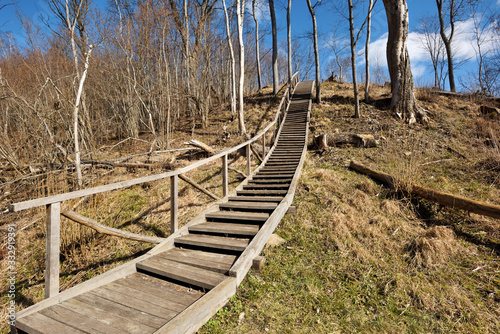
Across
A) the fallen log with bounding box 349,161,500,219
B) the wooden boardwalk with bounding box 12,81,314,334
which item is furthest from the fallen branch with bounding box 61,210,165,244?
the fallen log with bounding box 349,161,500,219

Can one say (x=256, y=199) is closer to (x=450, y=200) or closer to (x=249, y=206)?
(x=249, y=206)

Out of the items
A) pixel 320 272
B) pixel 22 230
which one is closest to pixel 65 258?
pixel 22 230

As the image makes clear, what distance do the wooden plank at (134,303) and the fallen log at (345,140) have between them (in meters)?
7.95

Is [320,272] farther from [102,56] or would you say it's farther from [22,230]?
[102,56]

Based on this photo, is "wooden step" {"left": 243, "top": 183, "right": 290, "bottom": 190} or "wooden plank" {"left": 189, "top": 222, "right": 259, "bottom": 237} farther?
"wooden step" {"left": 243, "top": 183, "right": 290, "bottom": 190}

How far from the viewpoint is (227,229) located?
4203 mm

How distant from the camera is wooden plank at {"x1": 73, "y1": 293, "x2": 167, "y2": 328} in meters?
2.35

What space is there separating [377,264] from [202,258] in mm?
2673

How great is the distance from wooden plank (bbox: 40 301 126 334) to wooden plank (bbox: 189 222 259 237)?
1966 mm

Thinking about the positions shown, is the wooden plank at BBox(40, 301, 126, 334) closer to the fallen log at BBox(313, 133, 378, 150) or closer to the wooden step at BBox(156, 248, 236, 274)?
the wooden step at BBox(156, 248, 236, 274)

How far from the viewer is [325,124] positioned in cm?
A: 1180

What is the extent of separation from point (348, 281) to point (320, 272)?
1.28ft

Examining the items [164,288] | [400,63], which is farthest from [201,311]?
[400,63]

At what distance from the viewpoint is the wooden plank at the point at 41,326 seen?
215 centimetres
